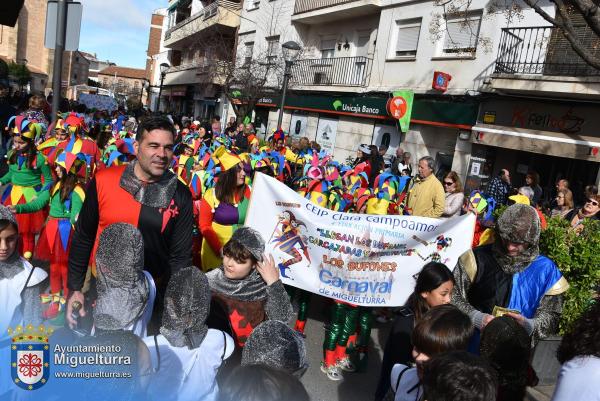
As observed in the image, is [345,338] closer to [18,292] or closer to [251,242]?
[251,242]

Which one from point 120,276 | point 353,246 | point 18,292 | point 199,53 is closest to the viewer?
point 120,276

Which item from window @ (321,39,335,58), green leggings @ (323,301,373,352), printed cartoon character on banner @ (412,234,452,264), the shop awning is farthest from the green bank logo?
green leggings @ (323,301,373,352)

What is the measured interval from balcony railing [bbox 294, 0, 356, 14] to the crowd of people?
1597 centimetres

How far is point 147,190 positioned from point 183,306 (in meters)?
0.97

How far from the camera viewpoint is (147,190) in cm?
277

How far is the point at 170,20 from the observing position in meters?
41.2

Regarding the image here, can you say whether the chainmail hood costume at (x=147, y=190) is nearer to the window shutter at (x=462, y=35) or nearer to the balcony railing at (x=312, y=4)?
the window shutter at (x=462, y=35)

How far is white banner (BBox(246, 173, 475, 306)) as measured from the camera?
4391 millimetres

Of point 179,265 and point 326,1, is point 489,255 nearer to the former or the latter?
point 179,265

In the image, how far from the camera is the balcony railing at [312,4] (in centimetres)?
1915

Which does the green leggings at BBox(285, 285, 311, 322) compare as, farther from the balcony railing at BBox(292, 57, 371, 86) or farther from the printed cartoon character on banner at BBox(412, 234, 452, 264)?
the balcony railing at BBox(292, 57, 371, 86)

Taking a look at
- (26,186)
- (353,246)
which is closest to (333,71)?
(26,186)

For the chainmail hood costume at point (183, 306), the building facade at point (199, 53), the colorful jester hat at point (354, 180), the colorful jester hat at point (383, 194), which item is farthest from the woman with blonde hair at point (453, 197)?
the building facade at point (199, 53)

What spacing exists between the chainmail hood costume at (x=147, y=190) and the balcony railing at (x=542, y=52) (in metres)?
11.0
